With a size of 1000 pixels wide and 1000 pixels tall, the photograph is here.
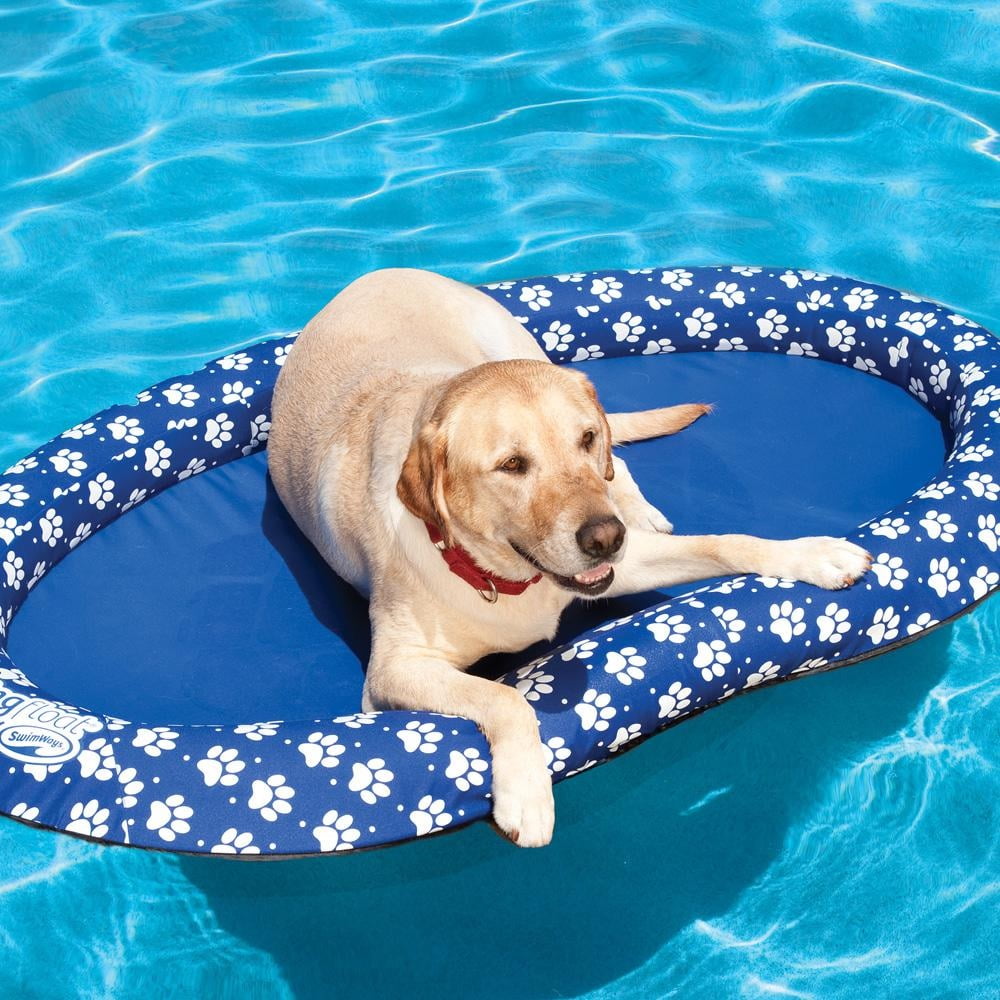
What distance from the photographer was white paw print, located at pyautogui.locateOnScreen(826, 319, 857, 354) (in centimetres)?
537

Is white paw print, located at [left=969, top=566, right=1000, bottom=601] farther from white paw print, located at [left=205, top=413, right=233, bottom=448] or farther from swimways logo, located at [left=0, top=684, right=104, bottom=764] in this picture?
white paw print, located at [left=205, top=413, right=233, bottom=448]

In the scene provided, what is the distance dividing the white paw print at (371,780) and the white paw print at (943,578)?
169 cm

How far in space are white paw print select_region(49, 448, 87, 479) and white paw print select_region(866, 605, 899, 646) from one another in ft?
9.04

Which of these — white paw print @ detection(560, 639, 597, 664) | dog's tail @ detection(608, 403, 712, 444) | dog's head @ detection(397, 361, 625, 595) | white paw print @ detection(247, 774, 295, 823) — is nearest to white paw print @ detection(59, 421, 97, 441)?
dog's tail @ detection(608, 403, 712, 444)

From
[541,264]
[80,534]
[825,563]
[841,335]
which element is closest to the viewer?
[825,563]

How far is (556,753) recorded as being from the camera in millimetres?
3451

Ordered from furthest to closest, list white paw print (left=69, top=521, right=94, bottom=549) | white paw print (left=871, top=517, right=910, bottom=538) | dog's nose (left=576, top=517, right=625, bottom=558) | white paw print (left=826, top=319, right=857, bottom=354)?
white paw print (left=826, top=319, right=857, bottom=354), white paw print (left=69, top=521, right=94, bottom=549), white paw print (left=871, top=517, right=910, bottom=538), dog's nose (left=576, top=517, right=625, bottom=558)

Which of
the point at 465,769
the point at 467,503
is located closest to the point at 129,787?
the point at 465,769

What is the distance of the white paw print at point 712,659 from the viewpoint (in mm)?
3713

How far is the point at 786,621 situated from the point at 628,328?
210 cm

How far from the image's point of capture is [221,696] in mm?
4043

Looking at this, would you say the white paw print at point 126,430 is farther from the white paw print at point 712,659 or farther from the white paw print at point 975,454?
the white paw print at point 975,454

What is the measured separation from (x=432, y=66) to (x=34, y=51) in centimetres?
275

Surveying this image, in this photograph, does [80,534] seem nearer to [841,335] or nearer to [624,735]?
[624,735]
